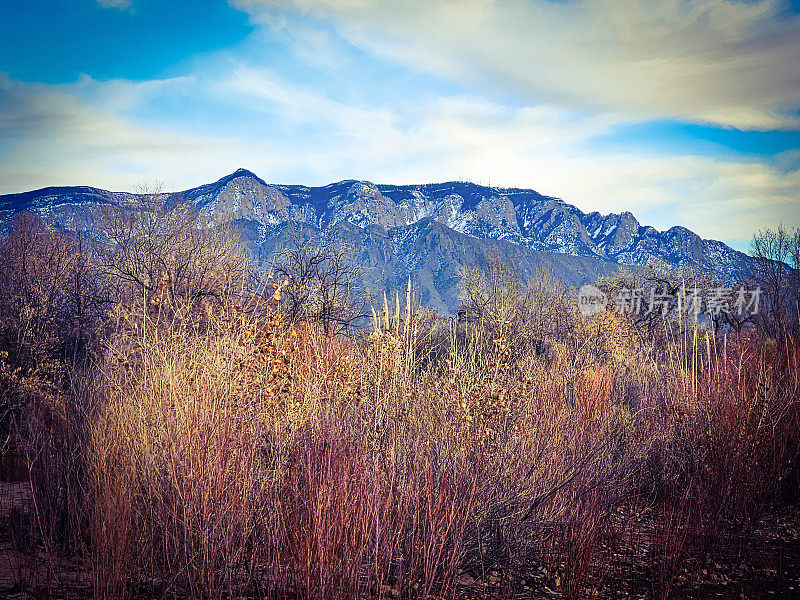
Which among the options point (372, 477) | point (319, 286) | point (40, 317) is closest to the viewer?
point (372, 477)

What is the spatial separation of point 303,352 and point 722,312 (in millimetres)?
21093

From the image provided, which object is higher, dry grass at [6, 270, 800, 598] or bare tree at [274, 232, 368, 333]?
bare tree at [274, 232, 368, 333]

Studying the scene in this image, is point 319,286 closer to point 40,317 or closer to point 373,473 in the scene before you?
point 40,317

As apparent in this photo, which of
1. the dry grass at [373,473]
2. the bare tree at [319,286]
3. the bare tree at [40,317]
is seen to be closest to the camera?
the dry grass at [373,473]

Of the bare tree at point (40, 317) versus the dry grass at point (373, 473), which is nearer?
the dry grass at point (373, 473)

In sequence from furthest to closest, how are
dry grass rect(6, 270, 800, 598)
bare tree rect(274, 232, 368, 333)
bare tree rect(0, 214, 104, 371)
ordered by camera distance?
bare tree rect(274, 232, 368, 333) → bare tree rect(0, 214, 104, 371) → dry grass rect(6, 270, 800, 598)

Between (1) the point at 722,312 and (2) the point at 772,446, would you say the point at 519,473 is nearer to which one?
(2) the point at 772,446

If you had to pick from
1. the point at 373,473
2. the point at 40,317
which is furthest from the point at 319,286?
the point at 373,473

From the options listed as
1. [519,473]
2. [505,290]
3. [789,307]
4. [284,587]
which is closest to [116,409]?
[284,587]

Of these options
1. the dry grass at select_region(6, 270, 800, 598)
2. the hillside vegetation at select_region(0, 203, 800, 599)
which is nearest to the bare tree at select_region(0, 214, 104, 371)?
the hillside vegetation at select_region(0, 203, 800, 599)

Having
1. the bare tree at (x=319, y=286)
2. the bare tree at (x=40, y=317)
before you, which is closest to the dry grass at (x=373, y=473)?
the bare tree at (x=40, y=317)

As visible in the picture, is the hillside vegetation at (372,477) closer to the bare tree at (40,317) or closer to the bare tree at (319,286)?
the bare tree at (40,317)

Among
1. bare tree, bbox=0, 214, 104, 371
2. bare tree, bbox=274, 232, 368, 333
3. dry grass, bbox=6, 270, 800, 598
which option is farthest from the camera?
bare tree, bbox=274, 232, 368, 333

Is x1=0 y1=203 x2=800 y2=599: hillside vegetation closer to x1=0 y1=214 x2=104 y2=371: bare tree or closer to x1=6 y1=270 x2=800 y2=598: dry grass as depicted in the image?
x1=6 y1=270 x2=800 y2=598: dry grass
